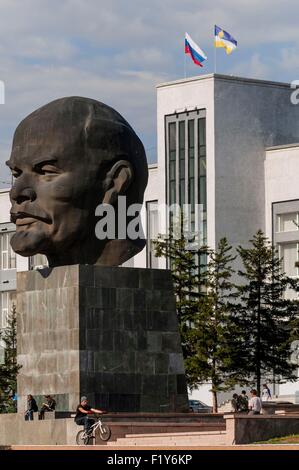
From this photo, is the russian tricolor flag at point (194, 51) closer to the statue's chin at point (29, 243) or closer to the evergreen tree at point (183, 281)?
Answer: the evergreen tree at point (183, 281)

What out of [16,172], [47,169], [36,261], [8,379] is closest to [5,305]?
[36,261]

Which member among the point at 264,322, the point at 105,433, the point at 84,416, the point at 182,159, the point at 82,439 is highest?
the point at 182,159

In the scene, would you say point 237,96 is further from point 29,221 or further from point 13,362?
point 29,221

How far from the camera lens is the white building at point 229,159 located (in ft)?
266

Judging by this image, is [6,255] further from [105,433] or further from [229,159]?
[105,433]

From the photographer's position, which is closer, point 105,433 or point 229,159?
point 105,433

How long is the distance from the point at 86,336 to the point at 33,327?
79.4 inches

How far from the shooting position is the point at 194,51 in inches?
3031

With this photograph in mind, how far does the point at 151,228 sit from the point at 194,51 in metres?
10.1

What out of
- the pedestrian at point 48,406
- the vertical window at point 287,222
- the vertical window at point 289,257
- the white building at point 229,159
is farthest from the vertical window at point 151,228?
the pedestrian at point 48,406

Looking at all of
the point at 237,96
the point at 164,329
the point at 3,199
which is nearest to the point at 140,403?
the point at 164,329

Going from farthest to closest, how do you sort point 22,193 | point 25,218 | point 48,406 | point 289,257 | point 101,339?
point 289,257
point 25,218
point 22,193
point 101,339
point 48,406

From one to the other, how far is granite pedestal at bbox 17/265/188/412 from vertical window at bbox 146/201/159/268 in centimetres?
3659

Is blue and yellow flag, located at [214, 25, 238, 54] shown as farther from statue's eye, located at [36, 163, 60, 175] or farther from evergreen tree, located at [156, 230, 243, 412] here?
statue's eye, located at [36, 163, 60, 175]
